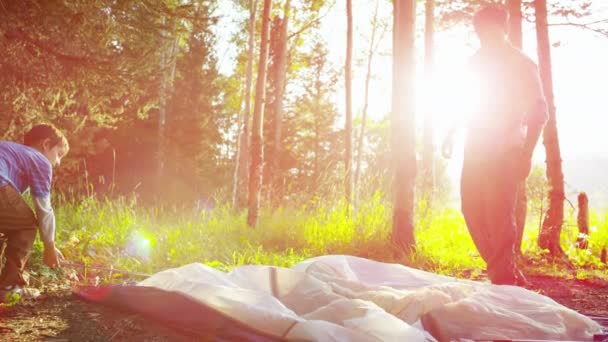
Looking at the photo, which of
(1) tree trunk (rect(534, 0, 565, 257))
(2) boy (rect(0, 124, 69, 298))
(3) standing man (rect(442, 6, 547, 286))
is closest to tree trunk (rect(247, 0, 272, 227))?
(1) tree trunk (rect(534, 0, 565, 257))

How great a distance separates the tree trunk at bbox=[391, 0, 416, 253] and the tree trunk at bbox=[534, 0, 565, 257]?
2184 mm

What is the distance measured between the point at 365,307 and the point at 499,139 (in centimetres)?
245

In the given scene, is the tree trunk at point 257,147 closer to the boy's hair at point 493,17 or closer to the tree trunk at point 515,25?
the tree trunk at point 515,25

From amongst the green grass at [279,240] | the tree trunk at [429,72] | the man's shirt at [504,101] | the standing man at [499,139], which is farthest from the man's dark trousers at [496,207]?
the tree trunk at [429,72]

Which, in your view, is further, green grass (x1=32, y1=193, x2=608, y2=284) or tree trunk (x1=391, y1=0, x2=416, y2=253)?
tree trunk (x1=391, y1=0, x2=416, y2=253)

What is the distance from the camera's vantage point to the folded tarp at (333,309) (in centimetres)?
299

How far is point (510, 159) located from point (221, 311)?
3.04 m

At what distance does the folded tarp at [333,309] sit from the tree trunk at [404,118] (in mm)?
2964

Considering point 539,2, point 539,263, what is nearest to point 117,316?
point 539,263

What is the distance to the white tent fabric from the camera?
297cm

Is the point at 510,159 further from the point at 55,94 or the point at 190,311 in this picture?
the point at 55,94

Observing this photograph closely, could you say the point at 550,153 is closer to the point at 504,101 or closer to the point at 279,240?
the point at 504,101

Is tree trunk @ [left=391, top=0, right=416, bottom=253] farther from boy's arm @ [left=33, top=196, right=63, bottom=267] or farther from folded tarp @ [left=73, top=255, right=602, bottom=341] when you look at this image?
boy's arm @ [left=33, top=196, right=63, bottom=267]

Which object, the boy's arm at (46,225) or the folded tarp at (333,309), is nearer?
the folded tarp at (333,309)
